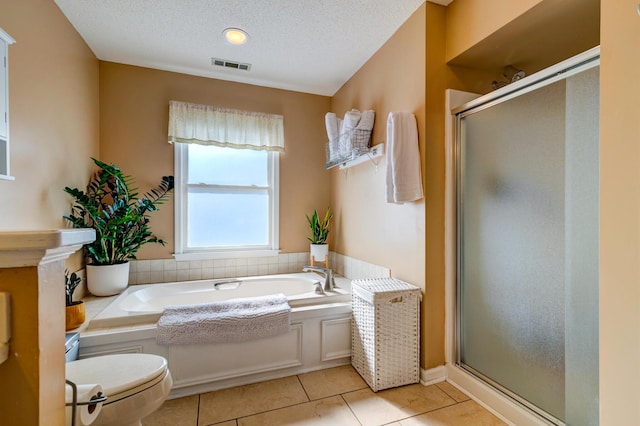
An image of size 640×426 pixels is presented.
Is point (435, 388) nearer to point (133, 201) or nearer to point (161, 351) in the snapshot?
point (161, 351)

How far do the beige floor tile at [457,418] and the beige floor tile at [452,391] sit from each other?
0.07 meters

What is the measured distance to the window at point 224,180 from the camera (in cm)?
276

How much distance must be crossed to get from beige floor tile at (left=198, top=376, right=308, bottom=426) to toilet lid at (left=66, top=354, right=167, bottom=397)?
0.60 meters

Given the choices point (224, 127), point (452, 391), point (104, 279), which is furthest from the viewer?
point (224, 127)

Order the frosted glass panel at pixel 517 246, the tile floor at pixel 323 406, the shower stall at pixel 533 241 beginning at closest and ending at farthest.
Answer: the shower stall at pixel 533 241, the frosted glass panel at pixel 517 246, the tile floor at pixel 323 406

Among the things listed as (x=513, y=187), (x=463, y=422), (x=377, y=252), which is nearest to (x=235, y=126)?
(x=377, y=252)

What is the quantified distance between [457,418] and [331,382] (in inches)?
30.1

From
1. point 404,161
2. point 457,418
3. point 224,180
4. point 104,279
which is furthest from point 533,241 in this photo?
point 104,279

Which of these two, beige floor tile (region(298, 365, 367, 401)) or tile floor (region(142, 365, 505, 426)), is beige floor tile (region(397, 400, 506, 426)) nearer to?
tile floor (region(142, 365, 505, 426))

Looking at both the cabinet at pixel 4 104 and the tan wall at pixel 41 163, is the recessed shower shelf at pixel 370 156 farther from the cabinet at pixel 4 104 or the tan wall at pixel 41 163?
the cabinet at pixel 4 104

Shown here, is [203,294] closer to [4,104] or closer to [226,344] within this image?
[226,344]

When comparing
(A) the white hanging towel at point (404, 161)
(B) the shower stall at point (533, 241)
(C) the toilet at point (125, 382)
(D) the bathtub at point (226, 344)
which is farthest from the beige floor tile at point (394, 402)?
(A) the white hanging towel at point (404, 161)

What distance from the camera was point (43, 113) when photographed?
1.76 m

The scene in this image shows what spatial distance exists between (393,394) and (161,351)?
1.46m
